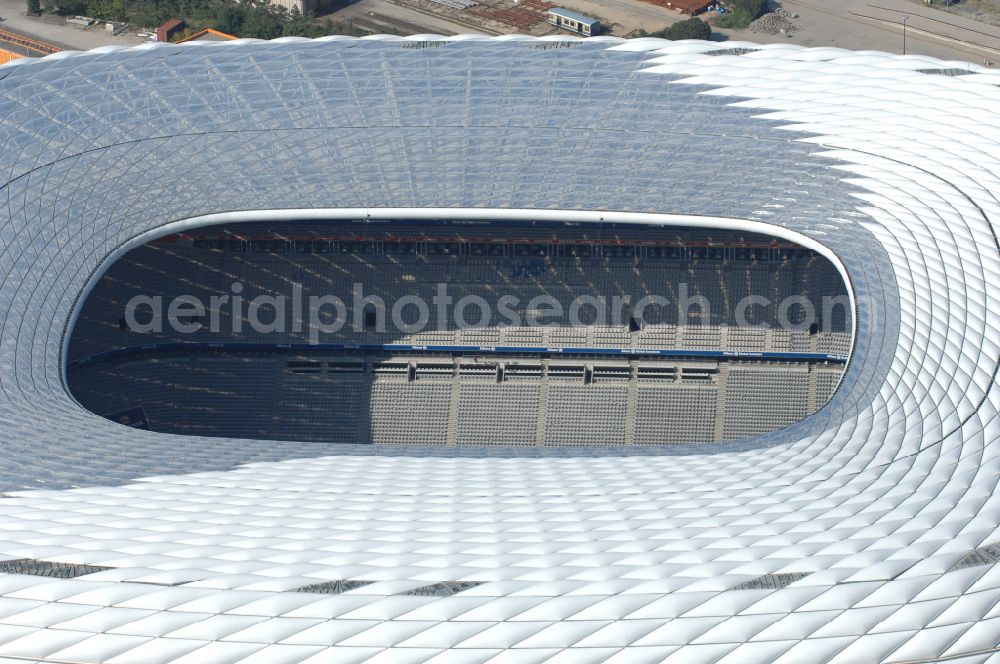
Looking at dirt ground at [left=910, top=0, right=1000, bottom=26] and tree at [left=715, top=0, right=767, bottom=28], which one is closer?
tree at [left=715, top=0, right=767, bottom=28]

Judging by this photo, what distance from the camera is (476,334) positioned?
48.1 metres

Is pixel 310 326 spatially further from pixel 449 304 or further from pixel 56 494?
pixel 56 494

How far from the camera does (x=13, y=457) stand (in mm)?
29516

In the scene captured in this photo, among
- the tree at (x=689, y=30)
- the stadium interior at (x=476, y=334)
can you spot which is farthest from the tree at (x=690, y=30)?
the stadium interior at (x=476, y=334)

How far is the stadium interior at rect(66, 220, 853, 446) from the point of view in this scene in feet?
154

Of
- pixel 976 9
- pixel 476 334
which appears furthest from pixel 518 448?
pixel 976 9

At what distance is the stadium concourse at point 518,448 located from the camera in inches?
860

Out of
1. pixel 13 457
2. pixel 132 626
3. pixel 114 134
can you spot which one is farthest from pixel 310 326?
pixel 132 626

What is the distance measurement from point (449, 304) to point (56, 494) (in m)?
23.5

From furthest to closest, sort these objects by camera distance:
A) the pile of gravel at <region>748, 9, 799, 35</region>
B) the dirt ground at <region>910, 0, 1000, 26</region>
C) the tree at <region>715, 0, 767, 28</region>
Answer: the dirt ground at <region>910, 0, 1000, 26</region>
the tree at <region>715, 0, 767, 28</region>
the pile of gravel at <region>748, 9, 799, 35</region>

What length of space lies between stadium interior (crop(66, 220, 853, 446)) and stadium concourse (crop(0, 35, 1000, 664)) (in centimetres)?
587

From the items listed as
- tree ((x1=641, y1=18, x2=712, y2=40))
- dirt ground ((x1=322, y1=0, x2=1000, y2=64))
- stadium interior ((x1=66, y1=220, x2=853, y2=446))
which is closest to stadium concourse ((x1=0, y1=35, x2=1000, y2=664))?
stadium interior ((x1=66, y1=220, x2=853, y2=446))

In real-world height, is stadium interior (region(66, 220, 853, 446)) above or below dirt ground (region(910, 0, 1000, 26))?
below

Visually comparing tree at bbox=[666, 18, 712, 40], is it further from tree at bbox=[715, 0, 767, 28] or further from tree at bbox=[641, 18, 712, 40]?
tree at bbox=[715, 0, 767, 28]
